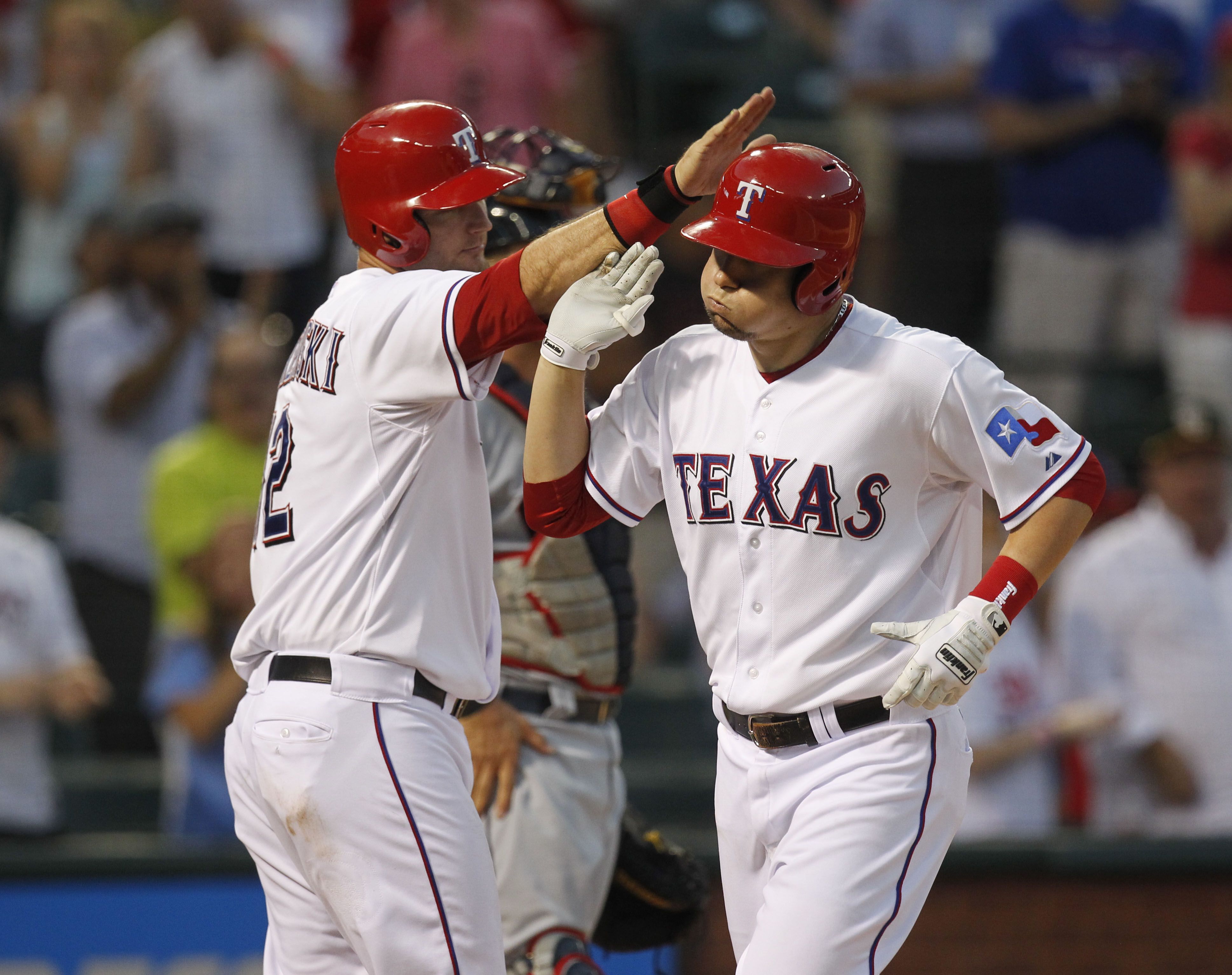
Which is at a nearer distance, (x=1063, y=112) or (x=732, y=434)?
(x=732, y=434)

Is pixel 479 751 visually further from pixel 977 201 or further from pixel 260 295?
pixel 977 201

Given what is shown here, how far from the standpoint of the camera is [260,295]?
7.09 metres

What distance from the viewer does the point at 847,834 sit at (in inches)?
111

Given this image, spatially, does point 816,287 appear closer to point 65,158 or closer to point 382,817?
point 382,817

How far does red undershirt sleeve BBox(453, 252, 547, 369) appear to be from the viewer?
9.09 ft

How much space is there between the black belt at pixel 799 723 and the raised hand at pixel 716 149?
0.90m

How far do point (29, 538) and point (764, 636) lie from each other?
3.64 m

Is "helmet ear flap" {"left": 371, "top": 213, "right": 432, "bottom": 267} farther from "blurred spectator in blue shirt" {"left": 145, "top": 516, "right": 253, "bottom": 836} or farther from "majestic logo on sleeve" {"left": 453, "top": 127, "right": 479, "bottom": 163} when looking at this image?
"blurred spectator in blue shirt" {"left": 145, "top": 516, "right": 253, "bottom": 836}

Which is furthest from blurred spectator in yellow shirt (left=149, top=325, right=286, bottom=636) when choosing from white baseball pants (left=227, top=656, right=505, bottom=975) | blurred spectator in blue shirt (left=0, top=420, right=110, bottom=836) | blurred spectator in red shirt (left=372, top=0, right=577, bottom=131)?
white baseball pants (left=227, top=656, right=505, bottom=975)

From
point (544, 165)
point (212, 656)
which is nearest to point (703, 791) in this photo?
point (212, 656)

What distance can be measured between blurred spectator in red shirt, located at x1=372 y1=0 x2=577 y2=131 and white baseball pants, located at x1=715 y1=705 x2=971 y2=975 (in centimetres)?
446

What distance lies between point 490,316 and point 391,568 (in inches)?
18.3

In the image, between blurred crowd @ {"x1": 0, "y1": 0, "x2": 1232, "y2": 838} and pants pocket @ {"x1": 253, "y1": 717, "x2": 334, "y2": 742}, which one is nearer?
pants pocket @ {"x1": 253, "y1": 717, "x2": 334, "y2": 742}

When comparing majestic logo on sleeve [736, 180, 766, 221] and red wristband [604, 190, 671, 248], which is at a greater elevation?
majestic logo on sleeve [736, 180, 766, 221]
